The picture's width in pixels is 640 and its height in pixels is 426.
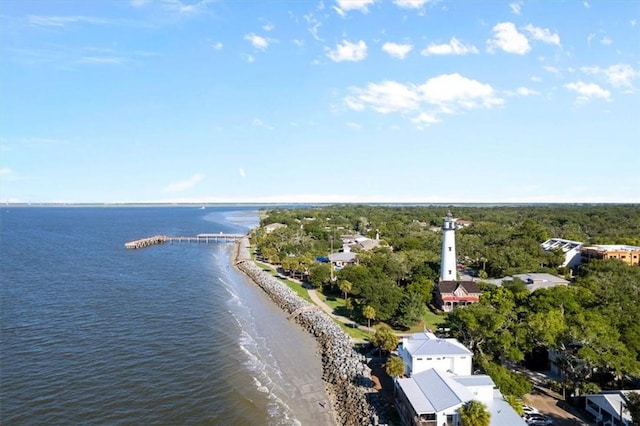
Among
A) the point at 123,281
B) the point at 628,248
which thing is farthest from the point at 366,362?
the point at 628,248

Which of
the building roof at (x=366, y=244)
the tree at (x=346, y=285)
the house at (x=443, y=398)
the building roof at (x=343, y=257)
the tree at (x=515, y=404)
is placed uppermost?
the building roof at (x=366, y=244)

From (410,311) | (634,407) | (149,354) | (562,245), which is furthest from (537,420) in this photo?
(562,245)

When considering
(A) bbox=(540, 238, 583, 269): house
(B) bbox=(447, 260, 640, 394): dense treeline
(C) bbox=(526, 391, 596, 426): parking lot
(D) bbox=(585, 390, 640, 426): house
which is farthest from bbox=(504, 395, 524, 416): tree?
(A) bbox=(540, 238, 583, 269): house

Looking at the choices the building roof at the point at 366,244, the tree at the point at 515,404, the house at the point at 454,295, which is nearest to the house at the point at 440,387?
the tree at the point at 515,404

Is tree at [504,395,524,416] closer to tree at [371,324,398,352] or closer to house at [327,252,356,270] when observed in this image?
tree at [371,324,398,352]

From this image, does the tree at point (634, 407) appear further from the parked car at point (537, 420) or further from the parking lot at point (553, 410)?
the parked car at point (537, 420)

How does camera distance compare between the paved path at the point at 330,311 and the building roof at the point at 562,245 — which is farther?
the building roof at the point at 562,245

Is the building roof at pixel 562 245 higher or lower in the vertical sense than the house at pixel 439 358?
higher
